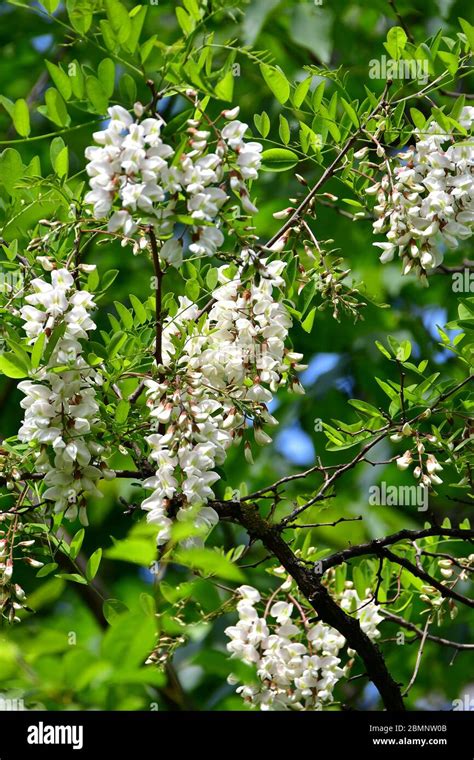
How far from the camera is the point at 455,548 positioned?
9.37ft

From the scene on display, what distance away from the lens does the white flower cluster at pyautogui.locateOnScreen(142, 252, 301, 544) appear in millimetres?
1266

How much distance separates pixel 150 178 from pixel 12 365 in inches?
11.7

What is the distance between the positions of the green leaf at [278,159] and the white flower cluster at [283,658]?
2.09 ft

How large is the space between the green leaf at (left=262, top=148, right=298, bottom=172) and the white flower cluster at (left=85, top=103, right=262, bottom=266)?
275mm

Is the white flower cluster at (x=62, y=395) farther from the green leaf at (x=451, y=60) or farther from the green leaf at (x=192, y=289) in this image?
the green leaf at (x=451, y=60)

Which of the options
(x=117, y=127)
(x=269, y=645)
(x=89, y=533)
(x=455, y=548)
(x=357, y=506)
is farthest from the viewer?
(x=89, y=533)

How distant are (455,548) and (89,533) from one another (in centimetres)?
146

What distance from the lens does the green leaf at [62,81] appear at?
1.33 m

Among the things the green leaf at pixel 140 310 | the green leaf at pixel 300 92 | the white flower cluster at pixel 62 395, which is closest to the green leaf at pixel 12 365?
the white flower cluster at pixel 62 395

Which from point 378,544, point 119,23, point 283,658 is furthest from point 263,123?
point 283,658
